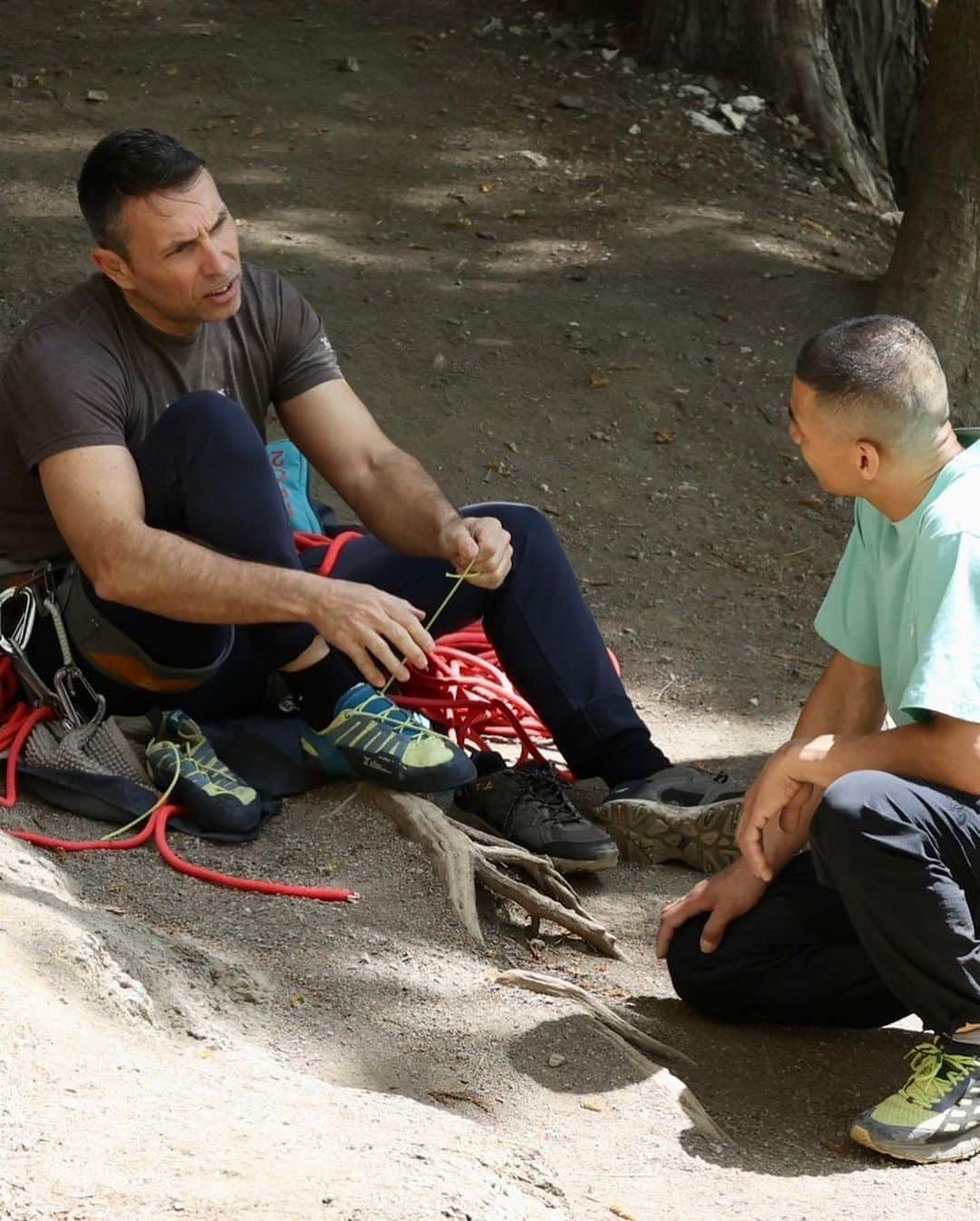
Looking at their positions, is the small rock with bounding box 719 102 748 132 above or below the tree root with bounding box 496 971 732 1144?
above

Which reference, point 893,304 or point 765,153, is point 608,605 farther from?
point 765,153

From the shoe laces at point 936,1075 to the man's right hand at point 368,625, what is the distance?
111 cm

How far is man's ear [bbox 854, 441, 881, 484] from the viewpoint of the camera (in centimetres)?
259

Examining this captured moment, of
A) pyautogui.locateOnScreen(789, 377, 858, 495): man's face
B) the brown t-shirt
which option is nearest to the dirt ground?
the brown t-shirt

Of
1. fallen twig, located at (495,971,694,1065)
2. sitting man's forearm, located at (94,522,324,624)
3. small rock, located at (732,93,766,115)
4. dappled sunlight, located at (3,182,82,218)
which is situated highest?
small rock, located at (732,93,766,115)

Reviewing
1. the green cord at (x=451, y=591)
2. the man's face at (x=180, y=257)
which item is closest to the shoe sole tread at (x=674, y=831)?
the green cord at (x=451, y=591)

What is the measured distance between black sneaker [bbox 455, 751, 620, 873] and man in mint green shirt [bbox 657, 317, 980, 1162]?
0.62 m

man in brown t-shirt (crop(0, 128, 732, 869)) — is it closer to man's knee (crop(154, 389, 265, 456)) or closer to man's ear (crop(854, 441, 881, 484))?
man's knee (crop(154, 389, 265, 456))

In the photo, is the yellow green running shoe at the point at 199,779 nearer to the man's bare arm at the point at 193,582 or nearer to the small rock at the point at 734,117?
the man's bare arm at the point at 193,582

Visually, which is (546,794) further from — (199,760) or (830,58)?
(830,58)

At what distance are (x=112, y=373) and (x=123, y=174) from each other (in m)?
0.40

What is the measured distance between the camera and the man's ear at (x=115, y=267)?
11.3 feet

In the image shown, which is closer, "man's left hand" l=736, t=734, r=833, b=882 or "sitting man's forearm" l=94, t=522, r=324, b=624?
"man's left hand" l=736, t=734, r=833, b=882

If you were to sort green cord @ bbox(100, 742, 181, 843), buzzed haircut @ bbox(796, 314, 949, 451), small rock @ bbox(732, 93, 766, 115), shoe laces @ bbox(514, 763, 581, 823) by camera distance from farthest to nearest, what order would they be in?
small rock @ bbox(732, 93, 766, 115) → shoe laces @ bbox(514, 763, 581, 823) → green cord @ bbox(100, 742, 181, 843) → buzzed haircut @ bbox(796, 314, 949, 451)
